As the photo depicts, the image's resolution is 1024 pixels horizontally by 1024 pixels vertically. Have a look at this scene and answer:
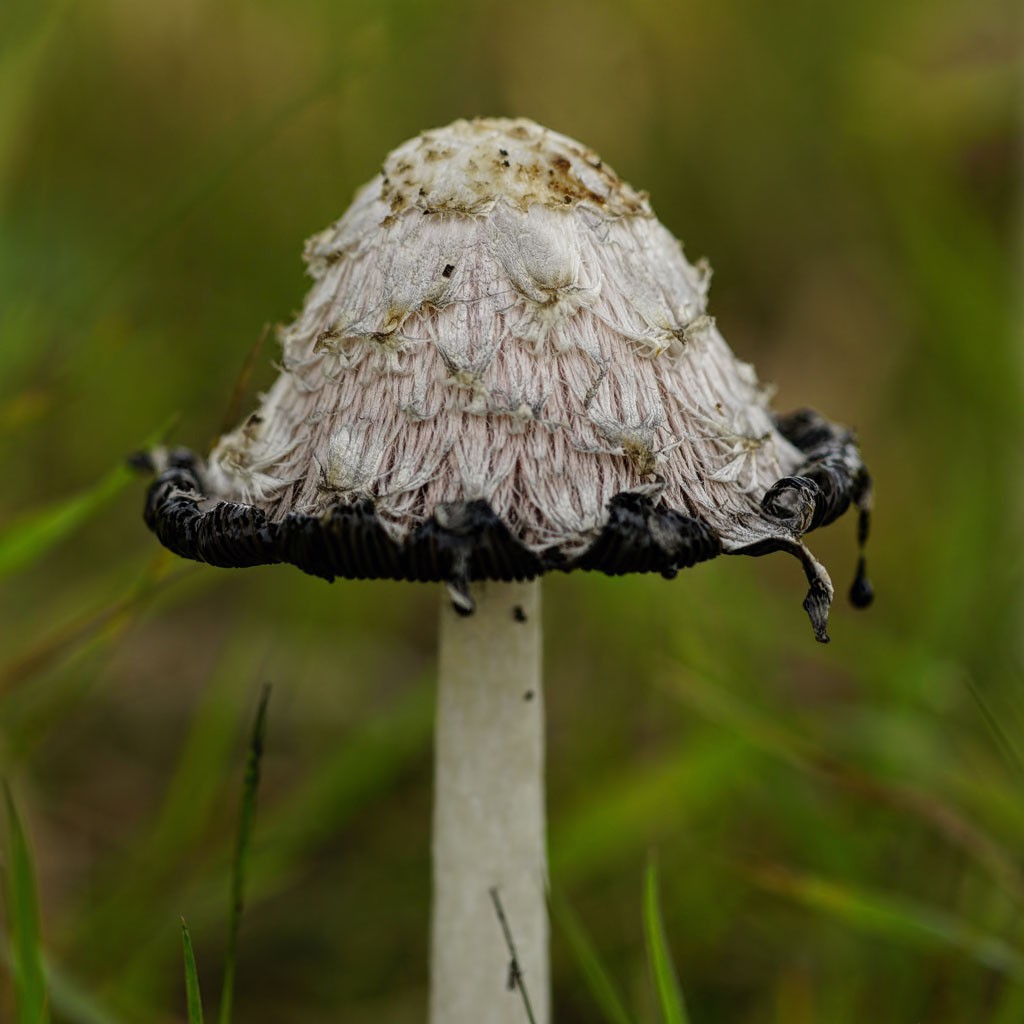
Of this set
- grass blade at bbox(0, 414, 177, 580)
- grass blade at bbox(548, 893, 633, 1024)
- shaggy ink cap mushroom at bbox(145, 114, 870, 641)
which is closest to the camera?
shaggy ink cap mushroom at bbox(145, 114, 870, 641)

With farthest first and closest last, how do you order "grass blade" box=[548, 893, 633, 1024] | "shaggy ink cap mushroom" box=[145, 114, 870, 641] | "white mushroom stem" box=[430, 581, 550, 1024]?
"white mushroom stem" box=[430, 581, 550, 1024] → "grass blade" box=[548, 893, 633, 1024] → "shaggy ink cap mushroom" box=[145, 114, 870, 641]

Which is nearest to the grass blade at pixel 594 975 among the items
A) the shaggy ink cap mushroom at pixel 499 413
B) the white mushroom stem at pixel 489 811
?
the white mushroom stem at pixel 489 811

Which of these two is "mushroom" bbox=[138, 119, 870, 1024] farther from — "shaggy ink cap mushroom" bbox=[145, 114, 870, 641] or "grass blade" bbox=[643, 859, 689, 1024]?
"grass blade" bbox=[643, 859, 689, 1024]

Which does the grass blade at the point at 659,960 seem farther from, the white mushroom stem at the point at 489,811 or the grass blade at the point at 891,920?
the grass blade at the point at 891,920

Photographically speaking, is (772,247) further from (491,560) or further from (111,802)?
(491,560)

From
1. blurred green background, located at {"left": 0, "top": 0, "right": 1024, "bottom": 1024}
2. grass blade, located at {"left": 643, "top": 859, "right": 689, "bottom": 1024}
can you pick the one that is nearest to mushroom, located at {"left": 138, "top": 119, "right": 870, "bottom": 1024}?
grass blade, located at {"left": 643, "top": 859, "right": 689, "bottom": 1024}

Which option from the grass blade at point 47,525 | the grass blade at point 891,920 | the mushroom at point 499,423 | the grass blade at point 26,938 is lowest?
the grass blade at point 26,938

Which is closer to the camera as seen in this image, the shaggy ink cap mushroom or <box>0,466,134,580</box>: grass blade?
the shaggy ink cap mushroom
